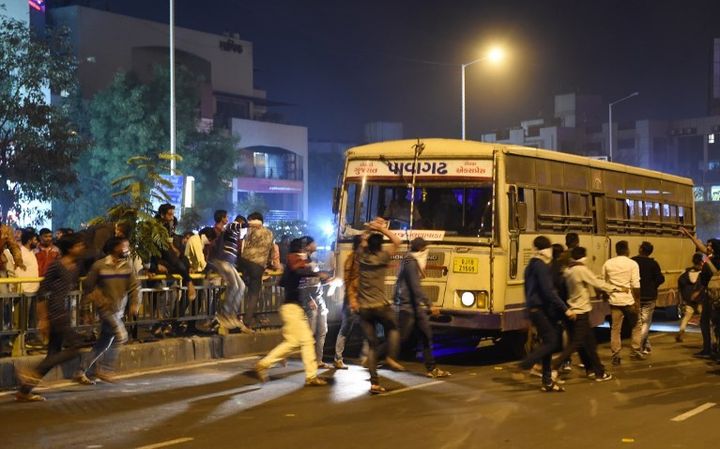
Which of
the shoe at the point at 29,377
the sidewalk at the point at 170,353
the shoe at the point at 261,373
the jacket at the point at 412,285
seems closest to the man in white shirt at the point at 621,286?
the jacket at the point at 412,285

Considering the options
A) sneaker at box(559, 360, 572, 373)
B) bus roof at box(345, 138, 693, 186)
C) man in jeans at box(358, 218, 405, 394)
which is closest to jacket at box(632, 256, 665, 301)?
bus roof at box(345, 138, 693, 186)

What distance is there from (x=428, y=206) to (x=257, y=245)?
297 centimetres

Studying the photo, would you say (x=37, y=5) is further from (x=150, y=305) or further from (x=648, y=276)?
(x=648, y=276)

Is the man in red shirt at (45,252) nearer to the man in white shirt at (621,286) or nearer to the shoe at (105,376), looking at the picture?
the shoe at (105,376)

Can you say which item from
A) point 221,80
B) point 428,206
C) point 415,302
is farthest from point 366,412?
point 221,80

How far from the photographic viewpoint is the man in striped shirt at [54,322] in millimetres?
10023

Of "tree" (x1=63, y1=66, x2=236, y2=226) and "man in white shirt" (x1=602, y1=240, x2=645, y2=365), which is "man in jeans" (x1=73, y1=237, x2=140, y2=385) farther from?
"tree" (x1=63, y1=66, x2=236, y2=226)

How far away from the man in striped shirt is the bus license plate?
514 cm

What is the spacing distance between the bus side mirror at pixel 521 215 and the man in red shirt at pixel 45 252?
7154 mm

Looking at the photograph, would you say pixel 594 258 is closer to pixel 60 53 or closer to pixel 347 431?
pixel 347 431

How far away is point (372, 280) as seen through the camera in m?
10.9

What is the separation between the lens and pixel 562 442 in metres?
8.13

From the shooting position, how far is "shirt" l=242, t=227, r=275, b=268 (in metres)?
14.8

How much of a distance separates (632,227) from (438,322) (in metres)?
6.40
